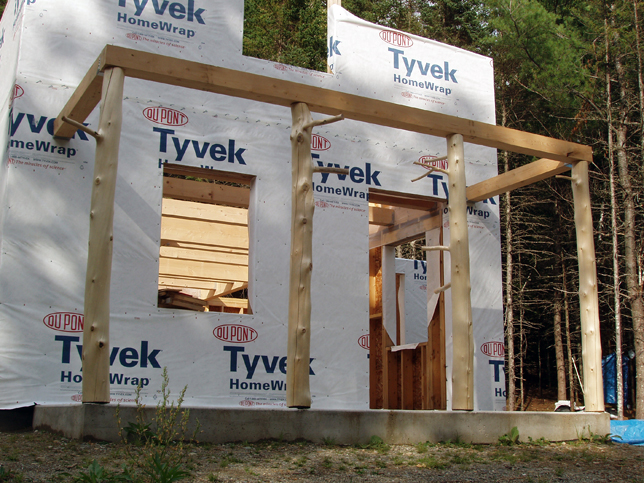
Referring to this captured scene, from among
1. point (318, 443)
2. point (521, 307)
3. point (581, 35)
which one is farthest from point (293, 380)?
point (581, 35)

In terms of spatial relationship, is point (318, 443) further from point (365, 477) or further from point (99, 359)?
point (99, 359)

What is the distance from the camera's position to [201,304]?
930 cm

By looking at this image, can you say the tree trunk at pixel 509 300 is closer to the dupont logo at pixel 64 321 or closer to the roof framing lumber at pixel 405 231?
the roof framing lumber at pixel 405 231

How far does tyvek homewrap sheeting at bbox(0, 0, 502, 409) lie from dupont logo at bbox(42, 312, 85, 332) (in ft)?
0.05

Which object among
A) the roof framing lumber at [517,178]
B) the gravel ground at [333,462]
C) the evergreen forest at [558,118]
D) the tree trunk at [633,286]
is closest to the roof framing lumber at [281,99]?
the roof framing lumber at [517,178]

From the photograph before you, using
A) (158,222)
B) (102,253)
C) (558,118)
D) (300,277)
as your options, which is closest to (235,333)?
(158,222)

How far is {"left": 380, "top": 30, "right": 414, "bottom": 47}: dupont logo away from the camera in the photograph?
31.4 ft

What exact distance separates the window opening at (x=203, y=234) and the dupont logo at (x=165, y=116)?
54 centimetres

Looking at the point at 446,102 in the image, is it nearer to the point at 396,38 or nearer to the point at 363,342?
the point at 396,38

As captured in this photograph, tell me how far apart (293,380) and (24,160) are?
12.7ft

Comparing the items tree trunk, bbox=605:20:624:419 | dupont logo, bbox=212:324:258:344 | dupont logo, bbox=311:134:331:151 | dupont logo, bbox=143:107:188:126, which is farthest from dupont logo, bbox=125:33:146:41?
tree trunk, bbox=605:20:624:419

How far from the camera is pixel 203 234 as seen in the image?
10531mm

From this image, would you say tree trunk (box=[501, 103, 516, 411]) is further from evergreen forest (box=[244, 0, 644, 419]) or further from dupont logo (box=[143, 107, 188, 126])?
dupont logo (box=[143, 107, 188, 126])

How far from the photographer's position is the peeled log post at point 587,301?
7625mm
